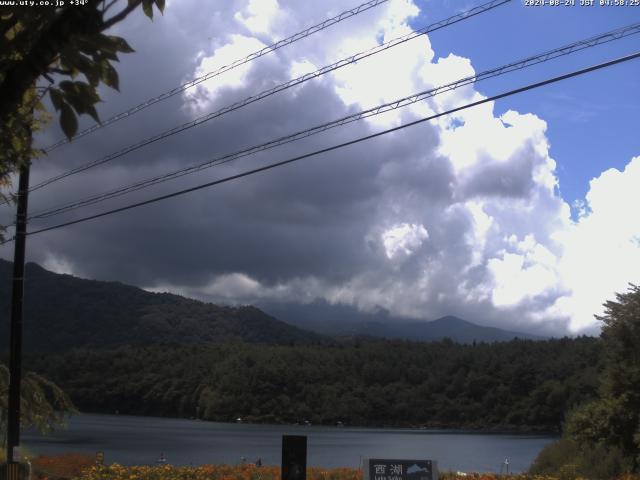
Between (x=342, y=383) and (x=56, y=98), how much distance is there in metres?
112

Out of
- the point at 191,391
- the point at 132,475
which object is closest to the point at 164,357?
the point at 191,391

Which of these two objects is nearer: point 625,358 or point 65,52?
point 65,52

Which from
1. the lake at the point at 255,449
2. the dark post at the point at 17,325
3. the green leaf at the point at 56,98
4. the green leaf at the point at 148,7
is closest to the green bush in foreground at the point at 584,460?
the lake at the point at 255,449

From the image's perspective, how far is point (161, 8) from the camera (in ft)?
13.2

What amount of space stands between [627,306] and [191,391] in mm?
103329

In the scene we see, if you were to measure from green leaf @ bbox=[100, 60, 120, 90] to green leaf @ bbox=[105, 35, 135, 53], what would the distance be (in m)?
0.11

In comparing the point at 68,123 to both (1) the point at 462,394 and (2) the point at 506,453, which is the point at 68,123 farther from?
(1) the point at 462,394

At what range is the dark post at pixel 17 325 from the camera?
1647 centimetres

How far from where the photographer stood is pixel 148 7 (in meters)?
3.99

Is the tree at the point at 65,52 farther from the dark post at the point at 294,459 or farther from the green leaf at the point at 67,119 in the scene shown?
the dark post at the point at 294,459

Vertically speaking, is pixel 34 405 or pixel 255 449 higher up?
pixel 34 405

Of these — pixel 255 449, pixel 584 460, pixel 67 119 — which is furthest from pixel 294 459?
pixel 255 449

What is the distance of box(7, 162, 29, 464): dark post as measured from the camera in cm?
1647

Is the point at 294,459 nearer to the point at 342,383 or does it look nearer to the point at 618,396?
the point at 618,396
